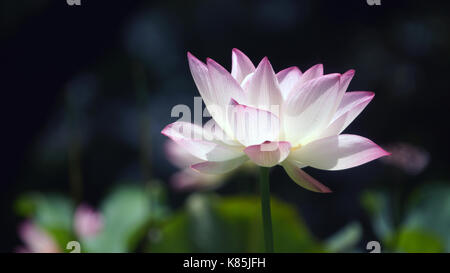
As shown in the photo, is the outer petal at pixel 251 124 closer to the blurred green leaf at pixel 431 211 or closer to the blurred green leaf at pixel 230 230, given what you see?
the blurred green leaf at pixel 230 230

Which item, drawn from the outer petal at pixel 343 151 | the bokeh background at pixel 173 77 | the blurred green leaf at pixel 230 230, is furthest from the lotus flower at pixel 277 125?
the bokeh background at pixel 173 77

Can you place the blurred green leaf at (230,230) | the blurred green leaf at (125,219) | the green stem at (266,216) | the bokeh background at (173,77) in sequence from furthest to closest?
1. the bokeh background at (173,77)
2. the blurred green leaf at (125,219)
3. the blurred green leaf at (230,230)
4. the green stem at (266,216)

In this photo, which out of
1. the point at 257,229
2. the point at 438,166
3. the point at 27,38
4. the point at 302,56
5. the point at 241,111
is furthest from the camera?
the point at 302,56

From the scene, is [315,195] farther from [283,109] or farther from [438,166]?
[283,109]

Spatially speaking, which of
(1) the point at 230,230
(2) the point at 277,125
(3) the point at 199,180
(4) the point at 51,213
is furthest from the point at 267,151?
(4) the point at 51,213

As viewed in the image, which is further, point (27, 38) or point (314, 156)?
point (27, 38)

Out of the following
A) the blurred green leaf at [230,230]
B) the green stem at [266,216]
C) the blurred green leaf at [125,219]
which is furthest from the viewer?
the blurred green leaf at [125,219]
